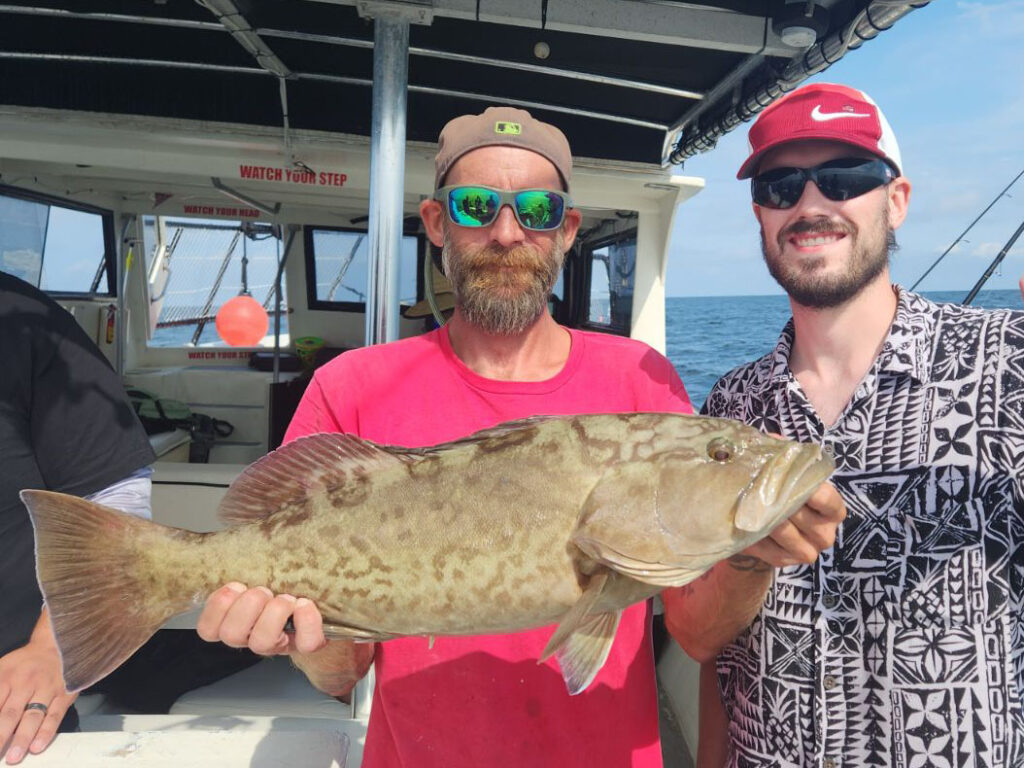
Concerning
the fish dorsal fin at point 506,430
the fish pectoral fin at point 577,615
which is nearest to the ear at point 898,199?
the fish dorsal fin at point 506,430

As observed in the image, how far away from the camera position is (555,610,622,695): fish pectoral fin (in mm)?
1738

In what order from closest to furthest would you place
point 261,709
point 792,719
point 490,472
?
point 490,472, point 792,719, point 261,709

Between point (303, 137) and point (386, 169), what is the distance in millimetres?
2353

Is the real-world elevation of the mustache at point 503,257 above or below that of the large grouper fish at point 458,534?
above

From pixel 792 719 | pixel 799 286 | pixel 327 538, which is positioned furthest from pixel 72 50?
pixel 792 719

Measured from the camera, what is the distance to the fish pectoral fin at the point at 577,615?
1677 millimetres

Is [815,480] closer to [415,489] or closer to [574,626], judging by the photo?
[574,626]

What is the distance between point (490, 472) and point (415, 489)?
0.73 ft

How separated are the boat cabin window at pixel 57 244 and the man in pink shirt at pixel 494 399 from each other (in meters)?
6.54

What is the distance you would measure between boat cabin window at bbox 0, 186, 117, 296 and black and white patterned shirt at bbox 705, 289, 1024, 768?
25.6ft

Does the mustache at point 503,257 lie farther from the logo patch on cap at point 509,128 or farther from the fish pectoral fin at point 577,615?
the fish pectoral fin at point 577,615

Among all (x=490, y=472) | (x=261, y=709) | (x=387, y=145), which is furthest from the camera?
(x=261, y=709)

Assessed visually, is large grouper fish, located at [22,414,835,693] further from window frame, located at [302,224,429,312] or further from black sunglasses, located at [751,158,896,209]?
window frame, located at [302,224,429,312]

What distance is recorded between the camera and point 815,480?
1589 mm
